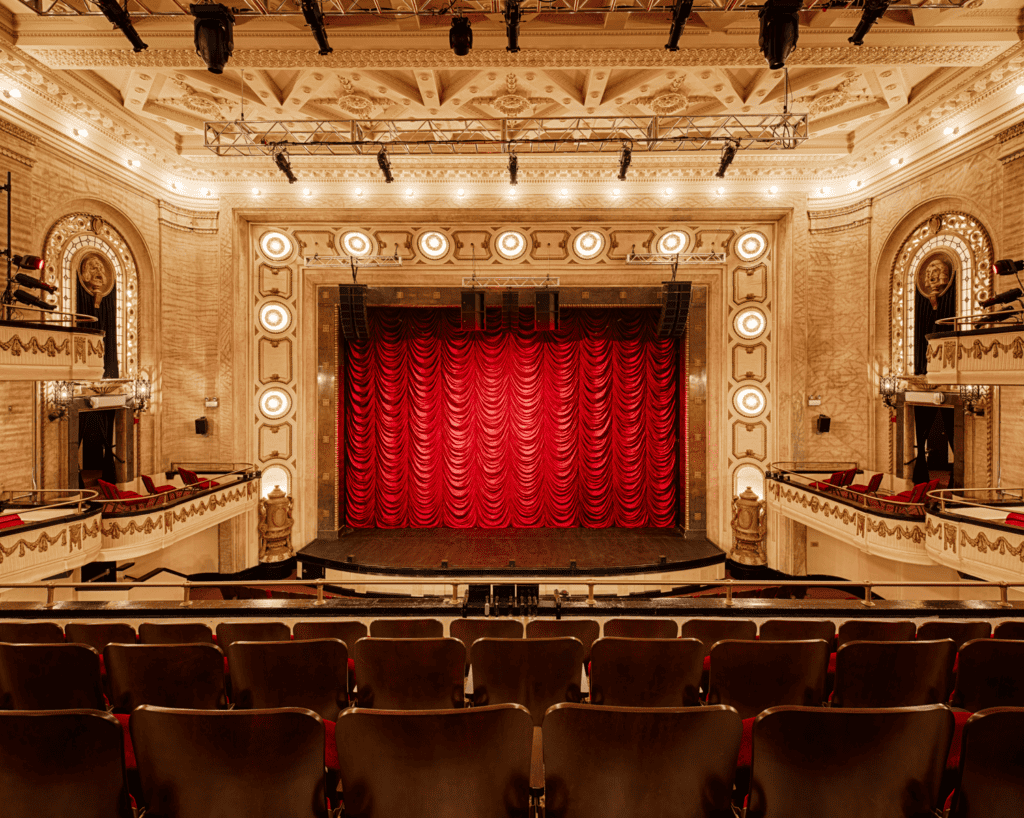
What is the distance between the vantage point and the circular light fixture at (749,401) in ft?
40.5

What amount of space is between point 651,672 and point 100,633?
295 centimetres

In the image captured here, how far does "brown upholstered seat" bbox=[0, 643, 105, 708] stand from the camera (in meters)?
2.53

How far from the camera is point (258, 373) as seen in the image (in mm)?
12391

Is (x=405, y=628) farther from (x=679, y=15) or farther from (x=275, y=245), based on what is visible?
(x=275, y=245)

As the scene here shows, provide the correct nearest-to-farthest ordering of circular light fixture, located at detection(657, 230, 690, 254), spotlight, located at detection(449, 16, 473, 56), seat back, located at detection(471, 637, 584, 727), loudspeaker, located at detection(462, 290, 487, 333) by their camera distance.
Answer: seat back, located at detection(471, 637, 584, 727) < spotlight, located at detection(449, 16, 473, 56) < loudspeaker, located at detection(462, 290, 487, 333) < circular light fixture, located at detection(657, 230, 690, 254)

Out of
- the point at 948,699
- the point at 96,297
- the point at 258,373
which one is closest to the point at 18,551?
the point at 96,297

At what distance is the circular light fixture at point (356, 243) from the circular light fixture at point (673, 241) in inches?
240

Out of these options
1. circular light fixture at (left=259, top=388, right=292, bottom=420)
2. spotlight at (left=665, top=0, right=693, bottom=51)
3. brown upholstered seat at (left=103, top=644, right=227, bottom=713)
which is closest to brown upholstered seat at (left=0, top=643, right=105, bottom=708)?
brown upholstered seat at (left=103, top=644, right=227, bottom=713)

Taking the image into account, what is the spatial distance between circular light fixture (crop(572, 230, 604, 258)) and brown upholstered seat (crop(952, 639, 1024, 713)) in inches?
418

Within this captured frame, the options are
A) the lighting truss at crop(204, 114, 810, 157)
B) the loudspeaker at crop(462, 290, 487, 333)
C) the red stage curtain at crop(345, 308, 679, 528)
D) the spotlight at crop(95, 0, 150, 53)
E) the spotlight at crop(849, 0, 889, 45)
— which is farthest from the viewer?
the red stage curtain at crop(345, 308, 679, 528)

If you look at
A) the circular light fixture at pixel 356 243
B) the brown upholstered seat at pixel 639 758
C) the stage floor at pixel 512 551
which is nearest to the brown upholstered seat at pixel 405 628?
the brown upholstered seat at pixel 639 758

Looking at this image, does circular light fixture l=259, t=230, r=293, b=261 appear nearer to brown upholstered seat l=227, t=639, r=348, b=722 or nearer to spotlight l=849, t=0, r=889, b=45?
spotlight l=849, t=0, r=889, b=45

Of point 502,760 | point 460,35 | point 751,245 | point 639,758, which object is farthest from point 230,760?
point 751,245

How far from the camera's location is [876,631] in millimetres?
3285
